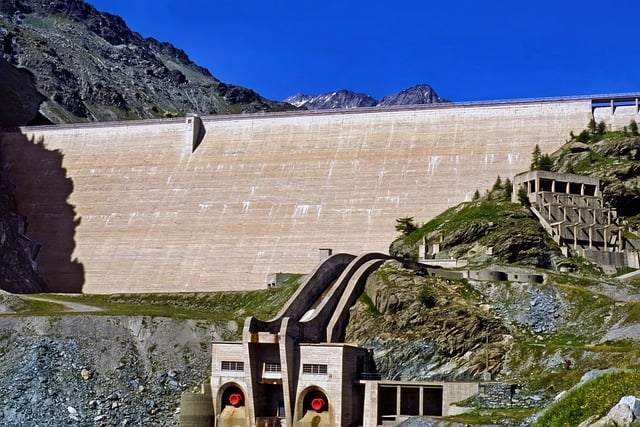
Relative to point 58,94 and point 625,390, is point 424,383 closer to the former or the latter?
point 625,390

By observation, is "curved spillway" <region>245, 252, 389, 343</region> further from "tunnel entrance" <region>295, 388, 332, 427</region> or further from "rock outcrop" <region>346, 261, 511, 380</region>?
"tunnel entrance" <region>295, 388, 332, 427</region>

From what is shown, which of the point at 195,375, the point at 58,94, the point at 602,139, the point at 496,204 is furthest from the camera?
the point at 58,94

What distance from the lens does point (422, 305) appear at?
54844mm

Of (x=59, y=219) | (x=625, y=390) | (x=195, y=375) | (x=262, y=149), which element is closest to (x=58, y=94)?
(x=59, y=219)

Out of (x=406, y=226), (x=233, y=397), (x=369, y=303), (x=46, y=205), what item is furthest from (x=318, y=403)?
(x=46, y=205)

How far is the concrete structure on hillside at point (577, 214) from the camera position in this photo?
220ft

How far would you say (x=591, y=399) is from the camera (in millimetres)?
28281

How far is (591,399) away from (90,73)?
443ft

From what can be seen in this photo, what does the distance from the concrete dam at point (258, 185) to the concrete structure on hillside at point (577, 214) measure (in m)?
7.40

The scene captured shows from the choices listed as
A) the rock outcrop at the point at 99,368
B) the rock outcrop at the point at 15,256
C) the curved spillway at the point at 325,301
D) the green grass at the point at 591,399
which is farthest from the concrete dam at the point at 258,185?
the green grass at the point at 591,399

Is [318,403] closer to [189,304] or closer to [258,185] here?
[189,304]

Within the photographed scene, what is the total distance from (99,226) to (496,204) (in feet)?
121

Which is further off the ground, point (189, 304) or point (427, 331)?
point (189, 304)

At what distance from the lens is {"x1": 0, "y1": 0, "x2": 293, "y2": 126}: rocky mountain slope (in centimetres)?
14038
